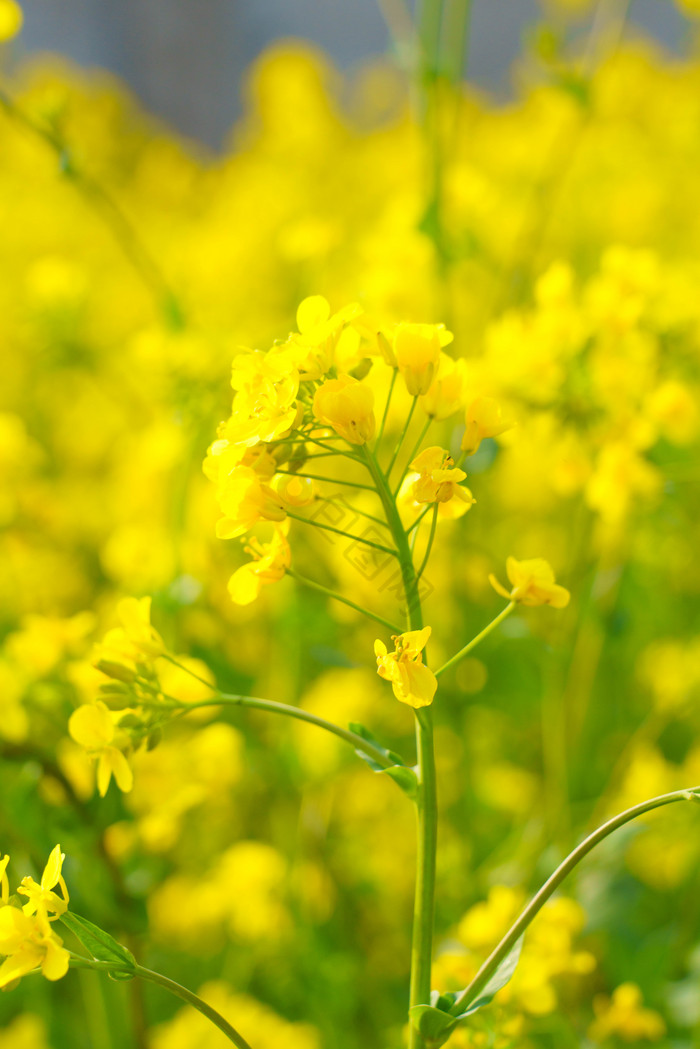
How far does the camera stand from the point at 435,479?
46cm

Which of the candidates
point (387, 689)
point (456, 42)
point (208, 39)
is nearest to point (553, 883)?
point (387, 689)

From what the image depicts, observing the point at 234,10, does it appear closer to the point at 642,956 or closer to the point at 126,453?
the point at 126,453

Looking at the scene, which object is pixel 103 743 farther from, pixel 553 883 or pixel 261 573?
pixel 553 883

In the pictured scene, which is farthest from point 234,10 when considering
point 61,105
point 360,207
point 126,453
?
point 61,105

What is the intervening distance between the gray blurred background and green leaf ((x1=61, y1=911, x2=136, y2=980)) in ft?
20.1

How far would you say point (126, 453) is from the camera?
6.28 ft

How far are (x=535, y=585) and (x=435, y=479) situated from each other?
9cm

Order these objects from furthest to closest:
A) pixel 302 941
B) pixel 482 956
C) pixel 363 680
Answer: pixel 363 680
pixel 302 941
pixel 482 956

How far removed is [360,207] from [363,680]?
2.54 metres

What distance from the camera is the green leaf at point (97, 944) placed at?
1.48 feet

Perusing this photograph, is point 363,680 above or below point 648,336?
below

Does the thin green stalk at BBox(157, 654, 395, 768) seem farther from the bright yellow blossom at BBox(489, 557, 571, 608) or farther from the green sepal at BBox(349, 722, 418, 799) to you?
the bright yellow blossom at BBox(489, 557, 571, 608)

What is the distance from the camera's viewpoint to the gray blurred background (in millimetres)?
5855

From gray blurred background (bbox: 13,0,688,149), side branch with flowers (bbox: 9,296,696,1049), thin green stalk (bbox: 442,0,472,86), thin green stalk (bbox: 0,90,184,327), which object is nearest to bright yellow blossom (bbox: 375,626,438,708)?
side branch with flowers (bbox: 9,296,696,1049)
